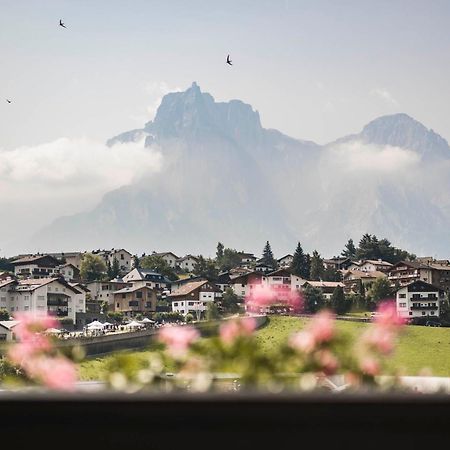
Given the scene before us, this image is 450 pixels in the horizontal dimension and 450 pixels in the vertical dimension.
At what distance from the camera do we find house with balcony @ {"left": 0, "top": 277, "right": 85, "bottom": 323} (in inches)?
414

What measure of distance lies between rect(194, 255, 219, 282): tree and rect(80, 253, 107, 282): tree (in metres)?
2.08

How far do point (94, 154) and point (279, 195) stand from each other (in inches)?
292

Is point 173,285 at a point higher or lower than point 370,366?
higher

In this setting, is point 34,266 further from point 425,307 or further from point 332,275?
point 425,307

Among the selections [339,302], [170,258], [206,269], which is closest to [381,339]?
[339,302]

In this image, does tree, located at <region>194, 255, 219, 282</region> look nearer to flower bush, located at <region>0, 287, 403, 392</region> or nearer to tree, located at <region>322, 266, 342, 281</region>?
tree, located at <region>322, 266, 342, 281</region>

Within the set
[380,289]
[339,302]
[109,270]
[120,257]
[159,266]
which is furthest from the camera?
[120,257]

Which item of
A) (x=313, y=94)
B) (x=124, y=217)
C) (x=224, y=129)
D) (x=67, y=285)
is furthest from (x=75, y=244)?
(x=313, y=94)

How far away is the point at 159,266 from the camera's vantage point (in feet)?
54.5

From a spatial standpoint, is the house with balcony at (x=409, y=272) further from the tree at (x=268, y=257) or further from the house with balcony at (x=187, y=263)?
the house with balcony at (x=187, y=263)

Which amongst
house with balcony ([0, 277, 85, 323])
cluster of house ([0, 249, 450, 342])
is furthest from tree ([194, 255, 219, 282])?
house with balcony ([0, 277, 85, 323])

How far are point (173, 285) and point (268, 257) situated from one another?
6.48 feet

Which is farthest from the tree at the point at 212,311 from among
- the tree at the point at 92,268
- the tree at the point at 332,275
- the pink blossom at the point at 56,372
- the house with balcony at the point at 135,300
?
the pink blossom at the point at 56,372
